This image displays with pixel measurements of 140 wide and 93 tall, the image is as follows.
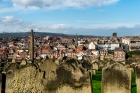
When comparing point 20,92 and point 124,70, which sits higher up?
point 124,70

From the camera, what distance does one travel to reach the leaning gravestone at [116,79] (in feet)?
35.6

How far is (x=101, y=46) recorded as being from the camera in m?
152

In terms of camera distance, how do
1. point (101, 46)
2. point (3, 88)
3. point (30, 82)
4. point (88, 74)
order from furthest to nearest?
point (101, 46) < point (3, 88) < point (30, 82) < point (88, 74)

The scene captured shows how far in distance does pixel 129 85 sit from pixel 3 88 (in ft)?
17.6

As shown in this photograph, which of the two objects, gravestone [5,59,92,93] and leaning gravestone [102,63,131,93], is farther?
leaning gravestone [102,63,131,93]

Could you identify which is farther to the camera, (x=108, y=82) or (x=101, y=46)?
(x=101, y=46)

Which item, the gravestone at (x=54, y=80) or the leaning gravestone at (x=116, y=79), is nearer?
the gravestone at (x=54, y=80)

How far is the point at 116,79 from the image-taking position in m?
11.0

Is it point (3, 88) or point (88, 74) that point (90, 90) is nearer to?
point (88, 74)

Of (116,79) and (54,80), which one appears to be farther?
(116,79)

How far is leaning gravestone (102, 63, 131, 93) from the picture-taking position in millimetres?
10836

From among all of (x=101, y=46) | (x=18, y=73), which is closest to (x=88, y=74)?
(x=18, y=73)

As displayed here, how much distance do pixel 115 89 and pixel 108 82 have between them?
37 cm

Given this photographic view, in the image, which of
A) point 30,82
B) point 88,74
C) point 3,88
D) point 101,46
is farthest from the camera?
point 101,46
